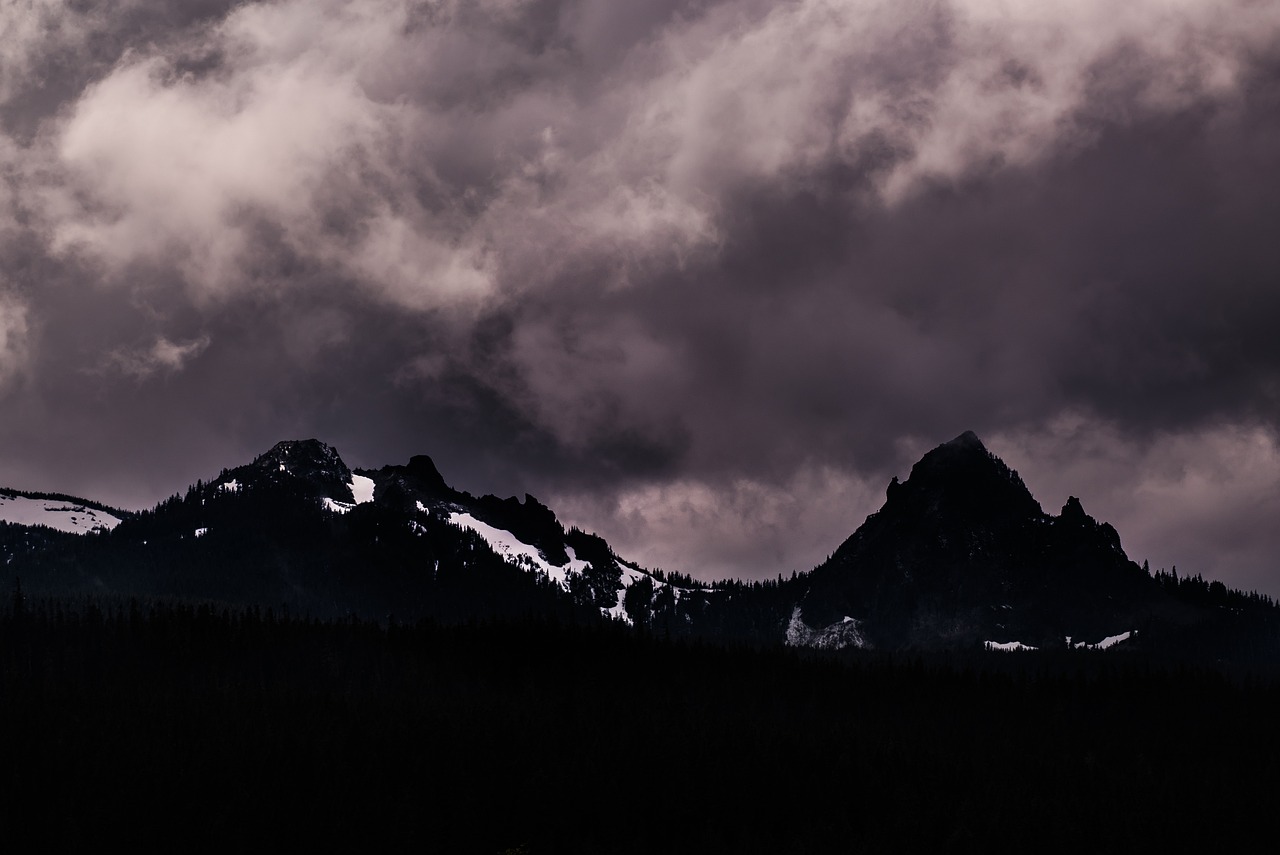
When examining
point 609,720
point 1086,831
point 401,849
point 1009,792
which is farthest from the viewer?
point 609,720

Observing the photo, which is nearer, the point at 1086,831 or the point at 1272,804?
the point at 1086,831

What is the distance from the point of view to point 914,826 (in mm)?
155875

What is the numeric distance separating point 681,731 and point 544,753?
21.2 m

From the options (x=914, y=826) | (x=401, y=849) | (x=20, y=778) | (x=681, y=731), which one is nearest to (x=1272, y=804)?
(x=914, y=826)

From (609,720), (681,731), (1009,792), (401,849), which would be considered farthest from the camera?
(609,720)

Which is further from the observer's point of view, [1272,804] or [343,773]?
[1272,804]

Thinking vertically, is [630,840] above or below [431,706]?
below

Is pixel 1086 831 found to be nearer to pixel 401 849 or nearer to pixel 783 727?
pixel 783 727

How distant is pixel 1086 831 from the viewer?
504 ft

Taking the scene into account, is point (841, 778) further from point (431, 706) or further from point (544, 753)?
point (431, 706)

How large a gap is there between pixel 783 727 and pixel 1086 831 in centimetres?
4900

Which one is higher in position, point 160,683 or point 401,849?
point 160,683

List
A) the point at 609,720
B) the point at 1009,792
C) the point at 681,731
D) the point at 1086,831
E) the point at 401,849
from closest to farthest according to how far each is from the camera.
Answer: the point at 401,849 < the point at 1086,831 < the point at 1009,792 < the point at 681,731 < the point at 609,720

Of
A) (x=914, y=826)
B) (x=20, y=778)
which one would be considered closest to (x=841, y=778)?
(x=914, y=826)
